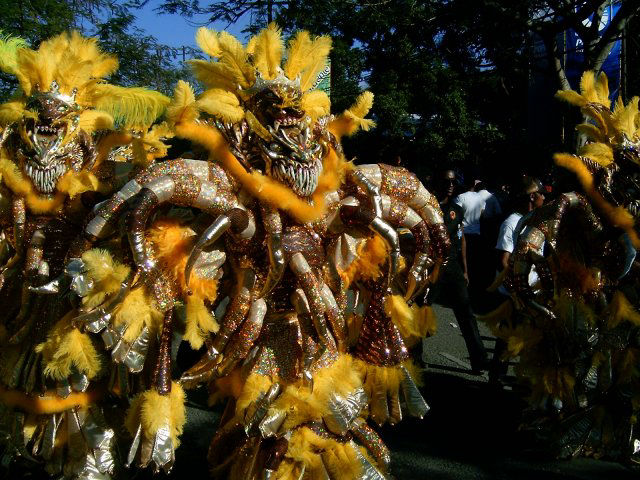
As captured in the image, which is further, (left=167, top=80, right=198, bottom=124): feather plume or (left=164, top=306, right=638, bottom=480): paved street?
(left=164, top=306, right=638, bottom=480): paved street

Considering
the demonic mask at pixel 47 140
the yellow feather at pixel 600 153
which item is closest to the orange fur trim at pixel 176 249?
the demonic mask at pixel 47 140

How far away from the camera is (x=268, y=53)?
8.82 ft

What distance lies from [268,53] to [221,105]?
30cm

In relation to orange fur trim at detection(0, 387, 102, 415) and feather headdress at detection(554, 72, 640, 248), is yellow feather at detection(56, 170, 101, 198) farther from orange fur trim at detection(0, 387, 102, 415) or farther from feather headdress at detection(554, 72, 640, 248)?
feather headdress at detection(554, 72, 640, 248)

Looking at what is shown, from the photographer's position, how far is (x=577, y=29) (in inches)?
312

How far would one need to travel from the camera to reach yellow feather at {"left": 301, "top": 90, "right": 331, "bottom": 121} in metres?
2.74

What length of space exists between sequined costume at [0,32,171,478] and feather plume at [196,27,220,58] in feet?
1.91

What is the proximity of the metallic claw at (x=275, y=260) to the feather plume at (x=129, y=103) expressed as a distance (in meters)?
1.45

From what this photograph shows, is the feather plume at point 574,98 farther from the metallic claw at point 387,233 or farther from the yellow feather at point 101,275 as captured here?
the yellow feather at point 101,275

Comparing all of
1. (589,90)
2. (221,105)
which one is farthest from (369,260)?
(589,90)

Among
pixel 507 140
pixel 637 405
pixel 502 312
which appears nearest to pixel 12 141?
pixel 502 312

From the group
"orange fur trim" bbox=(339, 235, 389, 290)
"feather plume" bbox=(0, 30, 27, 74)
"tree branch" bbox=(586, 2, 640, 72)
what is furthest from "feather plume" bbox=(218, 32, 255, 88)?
"tree branch" bbox=(586, 2, 640, 72)

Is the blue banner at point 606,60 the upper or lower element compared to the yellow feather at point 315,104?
upper

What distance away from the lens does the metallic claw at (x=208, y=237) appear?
2.46 meters
